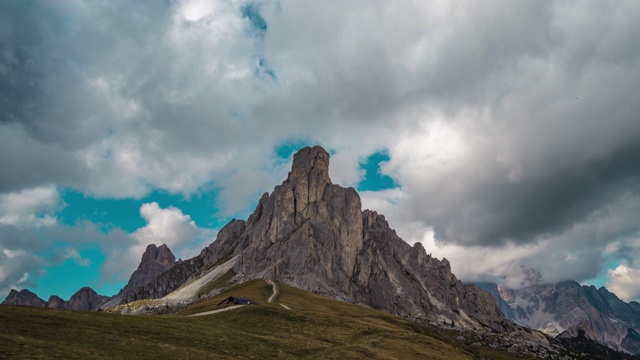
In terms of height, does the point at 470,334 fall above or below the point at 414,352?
above

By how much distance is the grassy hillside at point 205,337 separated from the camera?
3550cm

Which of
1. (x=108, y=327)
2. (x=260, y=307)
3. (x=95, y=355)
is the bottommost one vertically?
(x=95, y=355)

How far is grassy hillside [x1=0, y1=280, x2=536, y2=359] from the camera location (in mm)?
35500

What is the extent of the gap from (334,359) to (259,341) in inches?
406

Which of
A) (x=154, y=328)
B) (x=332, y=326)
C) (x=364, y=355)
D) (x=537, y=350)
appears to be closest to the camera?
(x=154, y=328)

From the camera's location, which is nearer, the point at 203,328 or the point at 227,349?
the point at 227,349

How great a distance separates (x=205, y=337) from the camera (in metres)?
48.3

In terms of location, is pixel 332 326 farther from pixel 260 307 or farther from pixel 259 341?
pixel 259 341

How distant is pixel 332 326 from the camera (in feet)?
233

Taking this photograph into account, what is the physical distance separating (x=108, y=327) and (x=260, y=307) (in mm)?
38474

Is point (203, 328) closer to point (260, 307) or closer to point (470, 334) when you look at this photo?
point (260, 307)

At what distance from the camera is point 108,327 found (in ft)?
144

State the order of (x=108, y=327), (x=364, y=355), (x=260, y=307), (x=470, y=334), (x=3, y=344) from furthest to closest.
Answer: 1. (x=470, y=334)
2. (x=260, y=307)
3. (x=364, y=355)
4. (x=108, y=327)
5. (x=3, y=344)

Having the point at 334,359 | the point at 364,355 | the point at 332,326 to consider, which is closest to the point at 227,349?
the point at 334,359
